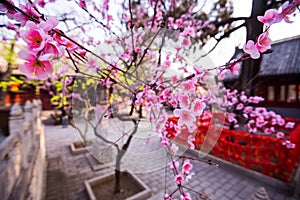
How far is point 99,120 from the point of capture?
4.27 feet

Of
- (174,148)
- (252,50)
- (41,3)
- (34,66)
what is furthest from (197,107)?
(41,3)

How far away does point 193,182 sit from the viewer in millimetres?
3201

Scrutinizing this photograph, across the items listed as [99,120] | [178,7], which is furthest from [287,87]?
[99,120]

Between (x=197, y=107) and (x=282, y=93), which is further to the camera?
(x=282, y=93)

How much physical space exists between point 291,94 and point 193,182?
10075 mm

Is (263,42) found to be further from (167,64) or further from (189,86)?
(167,64)

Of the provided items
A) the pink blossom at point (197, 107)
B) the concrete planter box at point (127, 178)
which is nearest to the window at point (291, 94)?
the concrete planter box at point (127, 178)

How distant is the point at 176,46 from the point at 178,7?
261cm

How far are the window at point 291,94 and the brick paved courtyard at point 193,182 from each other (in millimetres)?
8606

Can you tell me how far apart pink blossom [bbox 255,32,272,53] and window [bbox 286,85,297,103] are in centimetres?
1155

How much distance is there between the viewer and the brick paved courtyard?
2.84 meters

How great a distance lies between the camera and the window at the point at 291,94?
8.67 m

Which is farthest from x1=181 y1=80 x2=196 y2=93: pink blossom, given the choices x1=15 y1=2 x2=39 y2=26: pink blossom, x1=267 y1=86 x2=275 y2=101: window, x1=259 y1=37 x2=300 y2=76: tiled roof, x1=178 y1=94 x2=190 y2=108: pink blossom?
x1=267 y1=86 x2=275 y2=101: window

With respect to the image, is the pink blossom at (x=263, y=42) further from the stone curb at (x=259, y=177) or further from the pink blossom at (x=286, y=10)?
the stone curb at (x=259, y=177)
